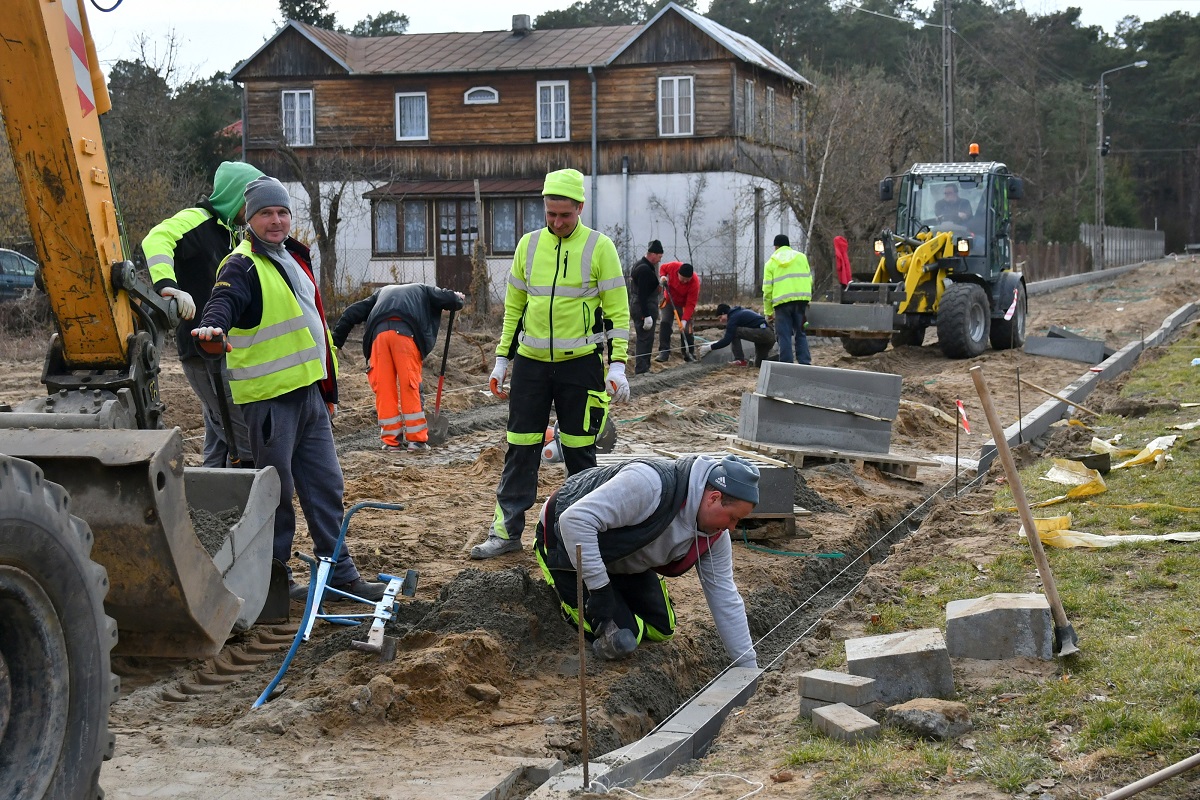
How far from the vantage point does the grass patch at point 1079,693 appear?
415cm

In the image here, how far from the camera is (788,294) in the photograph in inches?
653

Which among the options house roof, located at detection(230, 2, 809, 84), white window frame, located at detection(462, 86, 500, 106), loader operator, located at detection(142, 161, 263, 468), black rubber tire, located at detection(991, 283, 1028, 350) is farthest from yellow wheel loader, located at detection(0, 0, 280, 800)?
white window frame, located at detection(462, 86, 500, 106)

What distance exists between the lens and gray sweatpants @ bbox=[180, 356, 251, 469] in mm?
6201

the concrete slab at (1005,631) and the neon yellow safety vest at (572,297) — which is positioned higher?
the neon yellow safety vest at (572,297)

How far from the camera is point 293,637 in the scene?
19.5 ft

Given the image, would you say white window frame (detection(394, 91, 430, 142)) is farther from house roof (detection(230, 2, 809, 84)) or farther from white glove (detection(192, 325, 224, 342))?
white glove (detection(192, 325, 224, 342))

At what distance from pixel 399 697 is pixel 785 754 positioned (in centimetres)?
156

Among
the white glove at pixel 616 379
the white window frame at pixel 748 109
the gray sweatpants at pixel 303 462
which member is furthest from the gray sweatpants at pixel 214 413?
the white window frame at pixel 748 109

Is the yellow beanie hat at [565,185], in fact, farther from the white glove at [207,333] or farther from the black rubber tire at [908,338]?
the black rubber tire at [908,338]

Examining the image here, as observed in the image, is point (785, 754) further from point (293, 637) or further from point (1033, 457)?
point (1033, 457)

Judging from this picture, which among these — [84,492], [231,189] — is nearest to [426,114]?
[231,189]

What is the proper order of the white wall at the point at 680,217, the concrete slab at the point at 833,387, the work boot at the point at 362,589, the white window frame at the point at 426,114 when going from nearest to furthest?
1. the work boot at the point at 362,589
2. the concrete slab at the point at 833,387
3. the white wall at the point at 680,217
4. the white window frame at the point at 426,114

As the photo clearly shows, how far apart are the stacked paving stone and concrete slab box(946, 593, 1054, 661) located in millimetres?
4711

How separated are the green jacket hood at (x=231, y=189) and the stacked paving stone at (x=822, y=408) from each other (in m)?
4.89
